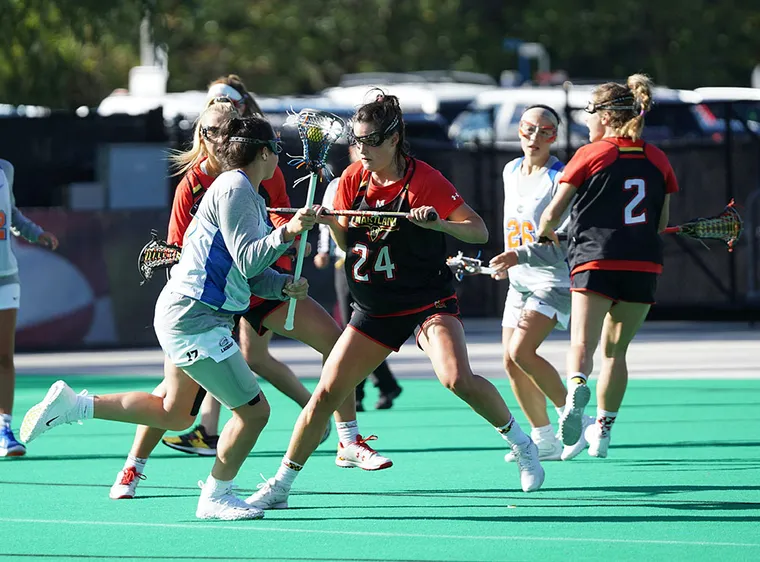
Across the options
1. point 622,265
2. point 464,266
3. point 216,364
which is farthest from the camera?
point 622,265

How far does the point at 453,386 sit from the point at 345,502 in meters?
0.88

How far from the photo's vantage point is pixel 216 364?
696 centimetres

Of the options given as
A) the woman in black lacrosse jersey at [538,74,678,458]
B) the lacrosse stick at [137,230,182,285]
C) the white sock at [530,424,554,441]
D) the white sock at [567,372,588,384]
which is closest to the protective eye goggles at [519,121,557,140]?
the woman in black lacrosse jersey at [538,74,678,458]

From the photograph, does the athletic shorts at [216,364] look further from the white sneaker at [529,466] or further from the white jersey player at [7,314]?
the white jersey player at [7,314]

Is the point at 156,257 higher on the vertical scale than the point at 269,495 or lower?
higher

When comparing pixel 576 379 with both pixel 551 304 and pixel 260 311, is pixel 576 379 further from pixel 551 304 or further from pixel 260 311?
pixel 260 311

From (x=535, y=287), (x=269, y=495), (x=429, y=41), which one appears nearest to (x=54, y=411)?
(x=269, y=495)

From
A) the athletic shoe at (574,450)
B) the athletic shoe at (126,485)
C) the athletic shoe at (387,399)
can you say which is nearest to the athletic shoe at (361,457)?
the athletic shoe at (574,450)

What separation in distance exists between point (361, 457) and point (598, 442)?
54.8 inches

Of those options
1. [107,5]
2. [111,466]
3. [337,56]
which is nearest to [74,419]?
[111,466]

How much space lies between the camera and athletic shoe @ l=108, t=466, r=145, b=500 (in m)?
7.91

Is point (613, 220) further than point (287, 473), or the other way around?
point (613, 220)

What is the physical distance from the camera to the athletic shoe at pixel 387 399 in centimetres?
1159

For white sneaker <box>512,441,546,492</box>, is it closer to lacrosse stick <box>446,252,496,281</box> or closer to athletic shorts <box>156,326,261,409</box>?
lacrosse stick <box>446,252,496,281</box>
